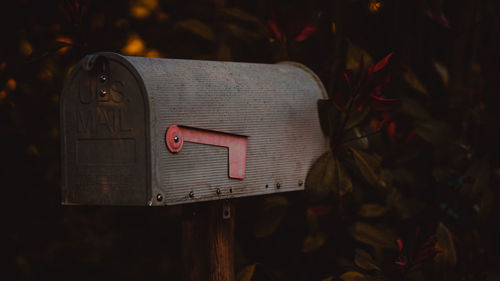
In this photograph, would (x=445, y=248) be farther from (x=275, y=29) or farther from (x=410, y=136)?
(x=275, y=29)

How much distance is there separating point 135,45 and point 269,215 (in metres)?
1.63

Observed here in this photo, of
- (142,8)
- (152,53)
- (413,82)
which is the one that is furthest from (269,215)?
(142,8)

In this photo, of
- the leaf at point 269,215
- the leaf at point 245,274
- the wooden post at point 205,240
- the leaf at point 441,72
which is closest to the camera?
the wooden post at point 205,240

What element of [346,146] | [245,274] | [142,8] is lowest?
[245,274]

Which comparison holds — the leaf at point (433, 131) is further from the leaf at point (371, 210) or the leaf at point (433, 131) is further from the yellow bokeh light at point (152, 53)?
the yellow bokeh light at point (152, 53)

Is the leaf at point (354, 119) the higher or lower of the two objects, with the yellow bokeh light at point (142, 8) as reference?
lower

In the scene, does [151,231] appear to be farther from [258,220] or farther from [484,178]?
[484,178]

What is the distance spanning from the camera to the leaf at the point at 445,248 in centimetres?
243

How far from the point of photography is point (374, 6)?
2.88 meters

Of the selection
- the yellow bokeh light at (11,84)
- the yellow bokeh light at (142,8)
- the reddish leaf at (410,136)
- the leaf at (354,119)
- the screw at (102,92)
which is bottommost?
the reddish leaf at (410,136)

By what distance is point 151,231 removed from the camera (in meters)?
3.64

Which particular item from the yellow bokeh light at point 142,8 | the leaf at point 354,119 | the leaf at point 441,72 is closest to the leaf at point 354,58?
the leaf at point 354,119

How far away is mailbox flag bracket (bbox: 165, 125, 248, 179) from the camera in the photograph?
1.75m

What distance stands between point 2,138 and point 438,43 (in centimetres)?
209
